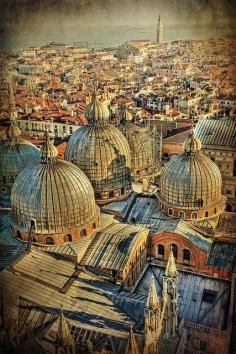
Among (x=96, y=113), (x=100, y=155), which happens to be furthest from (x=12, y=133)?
(x=100, y=155)

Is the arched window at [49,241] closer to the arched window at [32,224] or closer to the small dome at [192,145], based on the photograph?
the arched window at [32,224]

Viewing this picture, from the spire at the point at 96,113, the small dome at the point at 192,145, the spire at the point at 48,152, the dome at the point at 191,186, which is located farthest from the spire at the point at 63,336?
the spire at the point at 96,113

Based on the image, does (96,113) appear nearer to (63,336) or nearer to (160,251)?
(160,251)

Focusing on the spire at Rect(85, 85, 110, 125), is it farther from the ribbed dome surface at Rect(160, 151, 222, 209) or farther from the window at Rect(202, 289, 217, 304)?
the window at Rect(202, 289, 217, 304)

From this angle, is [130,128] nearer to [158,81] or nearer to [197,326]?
[197,326]

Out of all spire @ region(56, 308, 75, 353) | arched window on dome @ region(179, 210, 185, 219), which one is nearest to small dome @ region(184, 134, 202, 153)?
arched window on dome @ region(179, 210, 185, 219)

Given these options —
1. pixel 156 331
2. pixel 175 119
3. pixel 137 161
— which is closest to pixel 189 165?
pixel 137 161
